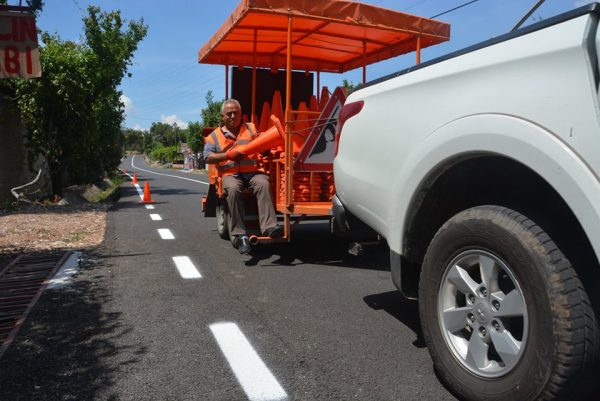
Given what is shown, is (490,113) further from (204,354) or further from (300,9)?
(300,9)

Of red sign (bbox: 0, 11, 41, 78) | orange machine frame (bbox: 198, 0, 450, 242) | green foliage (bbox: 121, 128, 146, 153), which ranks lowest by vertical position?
green foliage (bbox: 121, 128, 146, 153)

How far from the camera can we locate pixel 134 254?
6.37 meters

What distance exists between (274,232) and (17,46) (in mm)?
3261

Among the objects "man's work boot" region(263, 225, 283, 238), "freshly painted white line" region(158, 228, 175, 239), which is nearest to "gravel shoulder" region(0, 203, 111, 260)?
"freshly painted white line" region(158, 228, 175, 239)

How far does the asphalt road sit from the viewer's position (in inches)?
107

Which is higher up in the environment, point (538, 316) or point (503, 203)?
point (503, 203)

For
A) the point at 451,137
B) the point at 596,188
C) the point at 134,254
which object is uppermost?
the point at 451,137

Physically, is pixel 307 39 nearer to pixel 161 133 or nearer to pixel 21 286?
pixel 21 286

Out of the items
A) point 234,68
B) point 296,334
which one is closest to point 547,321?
point 296,334

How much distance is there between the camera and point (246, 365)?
118 inches

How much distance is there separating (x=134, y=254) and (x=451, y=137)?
4962 mm

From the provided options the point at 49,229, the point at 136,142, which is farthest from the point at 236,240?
the point at 136,142

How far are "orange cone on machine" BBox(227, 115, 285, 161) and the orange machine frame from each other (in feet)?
0.80

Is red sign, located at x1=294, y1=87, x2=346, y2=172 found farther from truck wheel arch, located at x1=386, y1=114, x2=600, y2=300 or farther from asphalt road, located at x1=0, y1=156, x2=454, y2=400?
truck wheel arch, located at x1=386, y1=114, x2=600, y2=300
